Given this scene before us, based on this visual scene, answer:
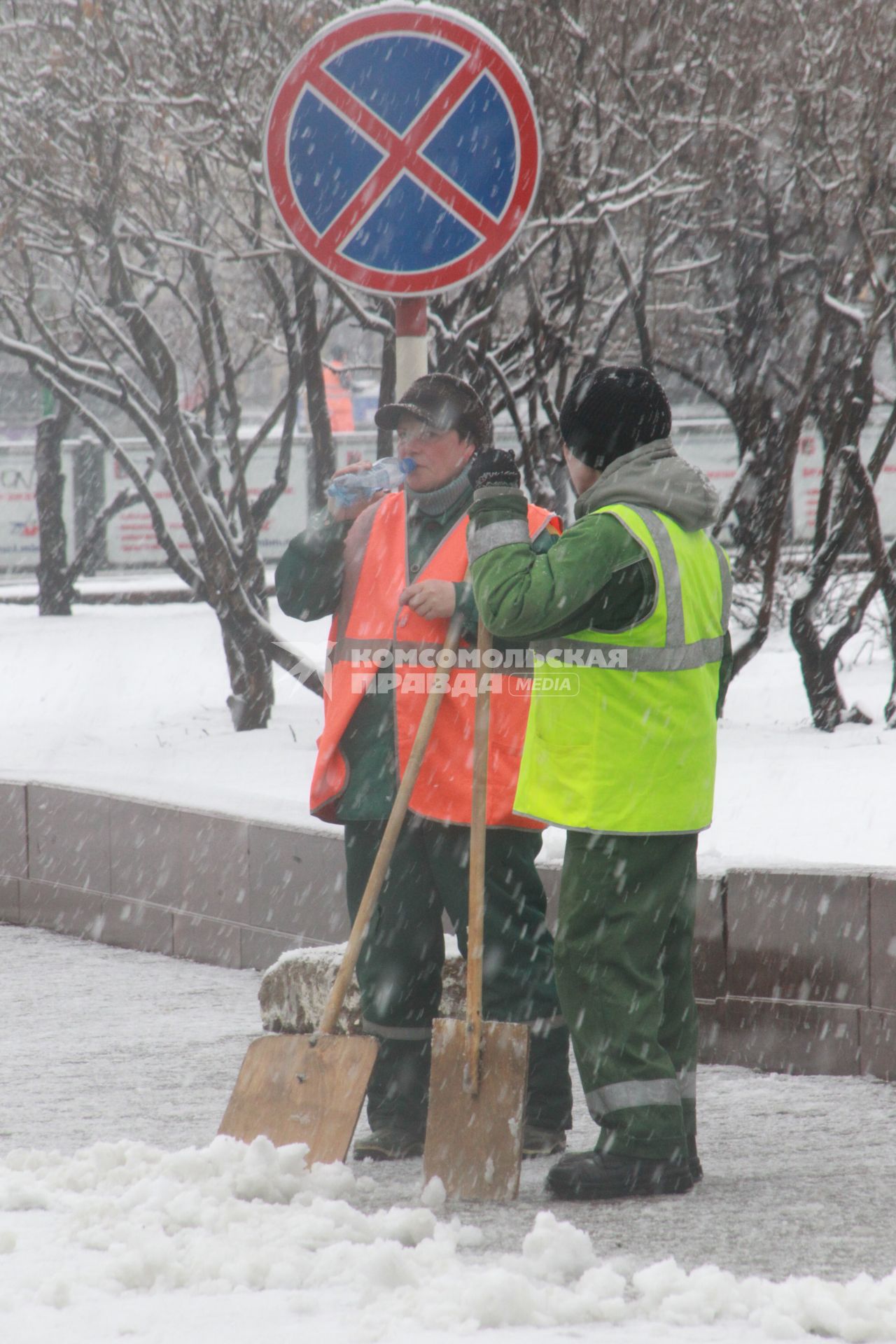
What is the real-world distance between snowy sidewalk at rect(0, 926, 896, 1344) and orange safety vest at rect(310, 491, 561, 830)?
847 millimetres

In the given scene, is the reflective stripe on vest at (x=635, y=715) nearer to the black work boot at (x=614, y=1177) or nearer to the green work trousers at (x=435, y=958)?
the green work trousers at (x=435, y=958)

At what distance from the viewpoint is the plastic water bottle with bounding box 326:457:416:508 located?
13.8 feet

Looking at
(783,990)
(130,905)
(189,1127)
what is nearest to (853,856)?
(783,990)

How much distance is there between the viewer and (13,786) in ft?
24.0

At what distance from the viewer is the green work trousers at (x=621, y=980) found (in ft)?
12.3

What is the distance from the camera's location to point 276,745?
907 cm

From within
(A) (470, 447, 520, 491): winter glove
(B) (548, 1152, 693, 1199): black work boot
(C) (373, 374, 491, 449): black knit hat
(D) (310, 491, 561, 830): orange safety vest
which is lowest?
(B) (548, 1152, 693, 1199): black work boot

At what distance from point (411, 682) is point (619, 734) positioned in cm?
64

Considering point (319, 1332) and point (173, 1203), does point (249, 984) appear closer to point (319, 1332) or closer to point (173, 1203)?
point (173, 1203)

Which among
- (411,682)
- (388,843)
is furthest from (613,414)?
(388,843)

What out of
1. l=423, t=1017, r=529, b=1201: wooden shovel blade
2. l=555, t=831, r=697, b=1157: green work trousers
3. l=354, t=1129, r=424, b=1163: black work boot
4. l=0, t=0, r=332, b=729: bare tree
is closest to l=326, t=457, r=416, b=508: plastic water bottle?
l=555, t=831, r=697, b=1157: green work trousers

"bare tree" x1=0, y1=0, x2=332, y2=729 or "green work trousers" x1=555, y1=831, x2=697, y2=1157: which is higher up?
"bare tree" x1=0, y1=0, x2=332, y2=729

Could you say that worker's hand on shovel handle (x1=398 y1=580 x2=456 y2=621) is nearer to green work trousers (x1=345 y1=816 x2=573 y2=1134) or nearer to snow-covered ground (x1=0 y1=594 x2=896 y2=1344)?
green work trousers (x1=345 y1=816 x2=573 y2=1134)

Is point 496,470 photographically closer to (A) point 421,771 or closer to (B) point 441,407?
(B) point 441,407
